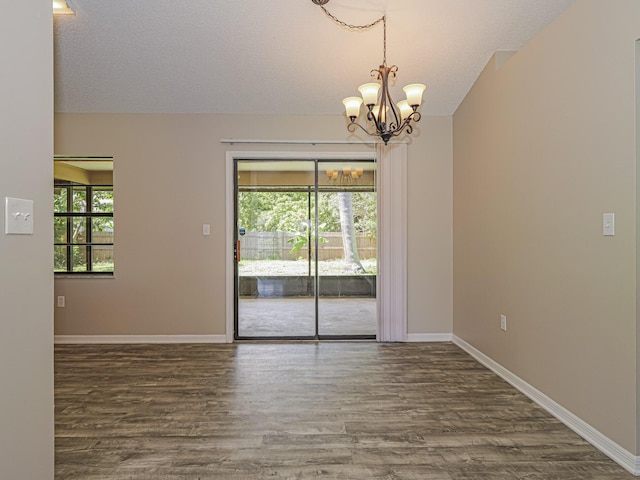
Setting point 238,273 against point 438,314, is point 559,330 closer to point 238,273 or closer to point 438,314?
point 438,314

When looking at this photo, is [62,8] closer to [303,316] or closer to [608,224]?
[303,316]

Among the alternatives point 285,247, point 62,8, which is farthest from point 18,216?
point 285,247

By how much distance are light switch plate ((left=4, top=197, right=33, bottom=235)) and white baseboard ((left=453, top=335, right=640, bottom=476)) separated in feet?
9.65

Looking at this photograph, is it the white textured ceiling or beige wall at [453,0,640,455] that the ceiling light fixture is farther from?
beige wall at [453,0,640,455]

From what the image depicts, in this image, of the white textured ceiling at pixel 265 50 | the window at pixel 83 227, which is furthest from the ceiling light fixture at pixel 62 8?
the window at pixel 83 227

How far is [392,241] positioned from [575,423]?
2.34 m

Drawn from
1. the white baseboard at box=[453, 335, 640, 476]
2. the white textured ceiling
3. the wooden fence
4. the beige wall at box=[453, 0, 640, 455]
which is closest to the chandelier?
the white textured ceiling

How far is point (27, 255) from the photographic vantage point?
1387 mm

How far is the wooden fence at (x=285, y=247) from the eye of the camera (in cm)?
443

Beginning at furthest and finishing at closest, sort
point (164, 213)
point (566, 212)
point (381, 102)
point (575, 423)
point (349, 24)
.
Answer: point (164, 213) → point (349, 24) → point (381, 102) → point (566, 212) → point (575, 423)

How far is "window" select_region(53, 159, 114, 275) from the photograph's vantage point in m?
4.43

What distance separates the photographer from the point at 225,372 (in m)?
3.35

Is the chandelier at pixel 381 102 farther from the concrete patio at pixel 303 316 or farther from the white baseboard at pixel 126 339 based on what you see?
the white baseboard at pixel 126 339

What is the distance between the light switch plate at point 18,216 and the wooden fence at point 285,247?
3025mm
